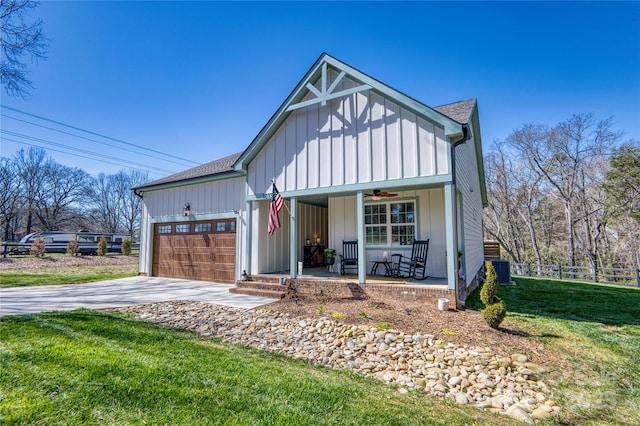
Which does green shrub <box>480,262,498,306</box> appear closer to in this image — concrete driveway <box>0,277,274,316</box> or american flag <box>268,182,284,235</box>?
concrete driveway <box>0,277,274,316</box>

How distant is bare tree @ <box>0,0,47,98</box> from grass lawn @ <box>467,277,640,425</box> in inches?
557

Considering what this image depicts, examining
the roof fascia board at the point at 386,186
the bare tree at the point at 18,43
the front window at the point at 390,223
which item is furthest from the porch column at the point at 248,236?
the bare tree at the point at 18,43

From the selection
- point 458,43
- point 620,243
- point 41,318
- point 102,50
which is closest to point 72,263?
point 102,50

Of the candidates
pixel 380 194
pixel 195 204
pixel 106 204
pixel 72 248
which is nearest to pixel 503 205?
pixel 380 194

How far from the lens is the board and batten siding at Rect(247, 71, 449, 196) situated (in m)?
6.98

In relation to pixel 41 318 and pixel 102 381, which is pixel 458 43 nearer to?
pixel 102 381

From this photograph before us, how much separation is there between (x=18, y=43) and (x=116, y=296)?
313 inches

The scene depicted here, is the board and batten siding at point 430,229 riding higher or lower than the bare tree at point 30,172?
lower

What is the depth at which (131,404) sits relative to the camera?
104 inches

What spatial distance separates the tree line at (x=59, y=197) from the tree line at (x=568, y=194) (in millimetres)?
37560

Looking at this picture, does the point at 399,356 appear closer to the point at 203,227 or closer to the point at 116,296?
the point at 116,296

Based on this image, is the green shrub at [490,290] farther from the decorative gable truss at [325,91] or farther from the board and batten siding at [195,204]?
the board and batten siding at [195,204]

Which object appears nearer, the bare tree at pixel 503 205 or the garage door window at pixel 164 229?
the garage door window at pixel 164 229

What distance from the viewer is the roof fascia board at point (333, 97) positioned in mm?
6561
